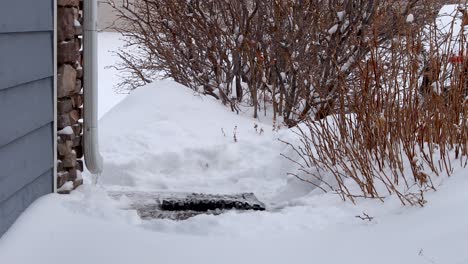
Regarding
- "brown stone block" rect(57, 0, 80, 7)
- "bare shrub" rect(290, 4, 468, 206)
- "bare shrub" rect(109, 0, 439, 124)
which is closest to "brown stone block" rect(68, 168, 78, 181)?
"brown stone block" rect(57, 0, 80, 7)

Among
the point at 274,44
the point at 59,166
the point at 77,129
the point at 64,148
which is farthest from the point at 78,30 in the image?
the point at 274,44

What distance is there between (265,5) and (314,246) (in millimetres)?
4342

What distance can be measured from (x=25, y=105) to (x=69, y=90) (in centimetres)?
75

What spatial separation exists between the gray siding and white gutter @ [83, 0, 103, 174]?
507mm

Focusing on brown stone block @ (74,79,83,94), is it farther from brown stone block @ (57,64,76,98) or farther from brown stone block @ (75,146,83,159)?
brown stone block @ (75,146,83,159)

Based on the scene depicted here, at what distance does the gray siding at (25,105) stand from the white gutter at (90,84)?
51 cm

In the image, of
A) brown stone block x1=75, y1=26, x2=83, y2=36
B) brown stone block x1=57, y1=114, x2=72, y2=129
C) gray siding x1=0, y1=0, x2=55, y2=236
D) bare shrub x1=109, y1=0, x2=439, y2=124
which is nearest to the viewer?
gray siding x1=0, y1=0, x2=55, y2=236

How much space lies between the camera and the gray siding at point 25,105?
121 inches

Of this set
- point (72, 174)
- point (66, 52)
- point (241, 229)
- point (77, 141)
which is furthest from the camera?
point (77, 141)

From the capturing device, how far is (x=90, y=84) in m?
4.38

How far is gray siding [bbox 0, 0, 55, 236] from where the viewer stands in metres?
3.08

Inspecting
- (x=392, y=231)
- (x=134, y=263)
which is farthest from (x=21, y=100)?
(x=392, y=231)

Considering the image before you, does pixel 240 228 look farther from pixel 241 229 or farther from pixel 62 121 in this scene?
pixel 62 121

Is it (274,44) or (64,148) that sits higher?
(274,44)
